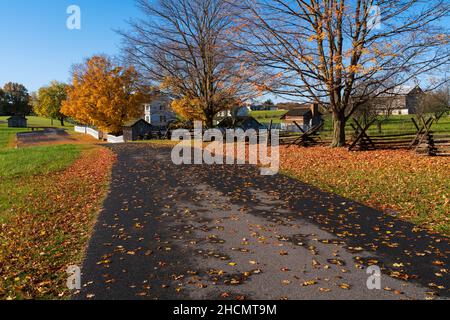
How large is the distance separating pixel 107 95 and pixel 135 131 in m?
6.67

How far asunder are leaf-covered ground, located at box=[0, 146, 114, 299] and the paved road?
0.43 metres

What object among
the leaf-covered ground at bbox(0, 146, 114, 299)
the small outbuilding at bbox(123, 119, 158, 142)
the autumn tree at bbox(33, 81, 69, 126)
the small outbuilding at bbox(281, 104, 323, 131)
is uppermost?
the autumn tree at bbox(33, 81, 69, 126)

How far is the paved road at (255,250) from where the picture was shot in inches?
193

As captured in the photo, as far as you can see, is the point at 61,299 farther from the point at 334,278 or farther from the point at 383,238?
the point at 383,238

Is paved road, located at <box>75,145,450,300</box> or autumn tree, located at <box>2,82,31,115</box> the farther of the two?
autumn tree, located at <box>2,82,31,115</box>

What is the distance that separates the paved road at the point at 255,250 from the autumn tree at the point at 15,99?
134017mm

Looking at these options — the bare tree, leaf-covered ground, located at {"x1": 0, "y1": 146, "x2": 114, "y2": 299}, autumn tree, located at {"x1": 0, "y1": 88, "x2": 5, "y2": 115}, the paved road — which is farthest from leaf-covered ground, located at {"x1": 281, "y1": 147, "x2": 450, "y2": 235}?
autumn tree, located at {"x1": 0, "y1": 88, "x2": 5, "y2": 115}

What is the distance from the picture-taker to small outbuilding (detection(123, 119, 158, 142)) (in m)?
46.4

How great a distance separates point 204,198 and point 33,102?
13041 cm

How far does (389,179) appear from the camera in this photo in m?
11.6

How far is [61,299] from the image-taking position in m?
4.76

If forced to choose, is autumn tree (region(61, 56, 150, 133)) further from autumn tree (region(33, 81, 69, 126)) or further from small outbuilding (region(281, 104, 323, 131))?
autumn tree (region(33, 81, 69, 126))

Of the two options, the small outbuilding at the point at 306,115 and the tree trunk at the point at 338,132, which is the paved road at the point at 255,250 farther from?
the small outbuilding at the point at 306,115
